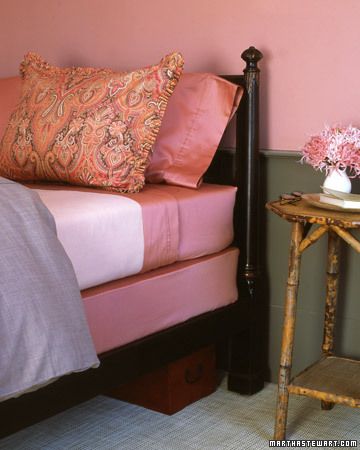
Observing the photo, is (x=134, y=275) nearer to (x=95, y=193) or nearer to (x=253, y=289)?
(x=95, y=193)

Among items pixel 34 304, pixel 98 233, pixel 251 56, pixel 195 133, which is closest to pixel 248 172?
pixel 195 133

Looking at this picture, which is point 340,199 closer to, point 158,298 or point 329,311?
point 329,311

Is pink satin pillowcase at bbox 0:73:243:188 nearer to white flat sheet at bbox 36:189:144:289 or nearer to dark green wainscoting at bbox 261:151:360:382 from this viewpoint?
dark green wainscoting at bbox 261:151:360:382

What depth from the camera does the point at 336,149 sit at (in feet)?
7.56

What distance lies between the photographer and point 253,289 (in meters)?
2.71

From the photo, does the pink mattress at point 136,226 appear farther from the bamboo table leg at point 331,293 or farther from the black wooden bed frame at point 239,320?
the bamboo table leg at point 331,293

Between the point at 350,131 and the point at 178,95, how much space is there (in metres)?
0.62

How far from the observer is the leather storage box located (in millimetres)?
2582

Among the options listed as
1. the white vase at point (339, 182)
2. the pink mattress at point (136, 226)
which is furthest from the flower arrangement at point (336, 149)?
the pink mattress at point (136, 226)

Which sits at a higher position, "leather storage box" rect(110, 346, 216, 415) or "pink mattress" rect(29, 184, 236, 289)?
"pink mattress" rect(29, 184, 236, 289)

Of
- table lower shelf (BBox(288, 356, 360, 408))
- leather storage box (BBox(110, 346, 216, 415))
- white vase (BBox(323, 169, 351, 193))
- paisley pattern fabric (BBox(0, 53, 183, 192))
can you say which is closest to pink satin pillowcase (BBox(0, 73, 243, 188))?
paisley pattern fabric (BBox(0, 53, 183, 192))

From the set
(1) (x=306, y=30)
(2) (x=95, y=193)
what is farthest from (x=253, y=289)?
(1) (x=306, y=30)

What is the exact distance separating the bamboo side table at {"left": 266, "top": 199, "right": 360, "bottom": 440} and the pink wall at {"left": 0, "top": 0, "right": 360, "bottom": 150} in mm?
434

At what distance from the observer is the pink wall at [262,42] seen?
2.58 m
